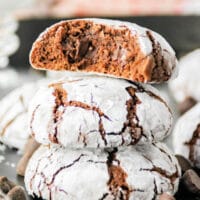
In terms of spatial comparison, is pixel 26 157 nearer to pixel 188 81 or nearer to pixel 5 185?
pixel 5 185

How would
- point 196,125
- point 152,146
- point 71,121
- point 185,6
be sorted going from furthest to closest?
1. point 185,6
2. point 196,125
3. point 152,146
4. point 71,121

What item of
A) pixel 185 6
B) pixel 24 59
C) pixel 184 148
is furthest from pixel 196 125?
pixel 185 6

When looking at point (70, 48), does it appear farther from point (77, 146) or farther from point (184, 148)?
point (184, 148)

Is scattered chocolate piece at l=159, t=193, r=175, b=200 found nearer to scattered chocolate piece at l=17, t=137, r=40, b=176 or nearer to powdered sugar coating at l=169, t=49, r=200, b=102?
scattered chocolate piece at l=17, t=137, r=40, b=176

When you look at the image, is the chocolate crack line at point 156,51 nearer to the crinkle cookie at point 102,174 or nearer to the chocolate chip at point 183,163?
the crinkle cookie at point 102,174

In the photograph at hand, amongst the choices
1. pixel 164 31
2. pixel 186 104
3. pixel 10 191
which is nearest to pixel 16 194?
pixel 10 191

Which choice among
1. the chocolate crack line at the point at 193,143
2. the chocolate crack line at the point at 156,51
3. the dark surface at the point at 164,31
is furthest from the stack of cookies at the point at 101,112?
the dark surface at the point at 164,31
